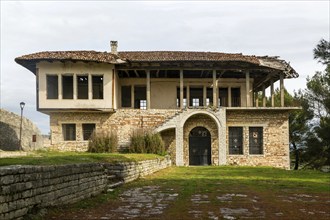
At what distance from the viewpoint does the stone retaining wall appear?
6441 millimetres

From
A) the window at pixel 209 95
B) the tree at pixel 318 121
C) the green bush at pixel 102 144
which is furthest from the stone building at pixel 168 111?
the tree at pixel 318 121

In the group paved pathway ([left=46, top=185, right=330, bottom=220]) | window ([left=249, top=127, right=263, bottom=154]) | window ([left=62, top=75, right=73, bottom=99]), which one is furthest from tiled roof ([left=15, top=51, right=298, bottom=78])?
paved pathway ([left=46, top=185, right=330, bottom=220])

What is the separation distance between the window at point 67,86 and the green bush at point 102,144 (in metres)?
5.64

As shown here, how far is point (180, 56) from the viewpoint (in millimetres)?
29406

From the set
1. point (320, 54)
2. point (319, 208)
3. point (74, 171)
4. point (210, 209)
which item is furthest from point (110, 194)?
point (320, 54)

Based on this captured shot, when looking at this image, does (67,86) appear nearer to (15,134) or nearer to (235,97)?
(15,134)

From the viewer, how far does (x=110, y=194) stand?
11547 mm

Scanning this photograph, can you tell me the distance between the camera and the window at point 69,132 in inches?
1136

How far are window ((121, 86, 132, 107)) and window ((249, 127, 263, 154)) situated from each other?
350 inches

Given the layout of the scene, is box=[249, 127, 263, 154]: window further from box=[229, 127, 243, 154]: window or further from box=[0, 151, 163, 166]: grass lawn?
box=[0, 151, 163, 166]: grass lawn

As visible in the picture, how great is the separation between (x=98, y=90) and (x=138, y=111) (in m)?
2.96

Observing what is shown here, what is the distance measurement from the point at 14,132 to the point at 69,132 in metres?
4.04

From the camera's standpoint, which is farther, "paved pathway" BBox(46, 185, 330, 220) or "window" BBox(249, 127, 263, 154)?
"window" BBox(249, 127, 263, 154)

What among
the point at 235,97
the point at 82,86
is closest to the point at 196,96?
the point at 235,97
